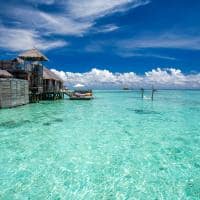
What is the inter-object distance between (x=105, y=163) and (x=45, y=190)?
2.73 m

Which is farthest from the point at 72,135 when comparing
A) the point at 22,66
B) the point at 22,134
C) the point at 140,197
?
the point at 22,66

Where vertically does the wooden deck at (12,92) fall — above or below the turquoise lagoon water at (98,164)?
above

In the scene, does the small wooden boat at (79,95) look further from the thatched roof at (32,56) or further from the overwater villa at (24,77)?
the thatched roof at (32,56)

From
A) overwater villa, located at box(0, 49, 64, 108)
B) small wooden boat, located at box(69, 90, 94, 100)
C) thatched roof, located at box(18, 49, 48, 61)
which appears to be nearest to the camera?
overwater villa, located at box(0, 49, 64, 108)

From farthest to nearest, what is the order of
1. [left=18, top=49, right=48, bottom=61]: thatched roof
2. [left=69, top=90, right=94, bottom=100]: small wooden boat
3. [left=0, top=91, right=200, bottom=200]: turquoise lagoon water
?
[left=69, top=90, right=94, bottom=100]: small wooden boat, [left=18, top=49, right=48, bottom=61]: thatched roof, [left=0, top=91, right=200, bottom=200]: turquoise lagoon water

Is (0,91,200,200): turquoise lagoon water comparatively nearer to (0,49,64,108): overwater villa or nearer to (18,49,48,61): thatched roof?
(0,49,64,108): overwater villa

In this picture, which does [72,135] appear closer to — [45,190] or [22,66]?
[45,190]

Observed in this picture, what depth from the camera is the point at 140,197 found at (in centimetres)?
582

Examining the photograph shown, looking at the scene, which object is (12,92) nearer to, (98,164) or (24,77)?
(24,77)

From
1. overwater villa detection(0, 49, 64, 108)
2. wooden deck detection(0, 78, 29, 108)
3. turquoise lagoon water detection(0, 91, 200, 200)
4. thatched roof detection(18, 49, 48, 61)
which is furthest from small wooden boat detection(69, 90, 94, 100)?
turquoise lagoon water detection(0, 91, 200, 200)

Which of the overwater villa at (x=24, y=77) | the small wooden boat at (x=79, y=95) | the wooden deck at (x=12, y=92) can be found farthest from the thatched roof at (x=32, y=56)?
the small wooden boat at (x=79, y=95)

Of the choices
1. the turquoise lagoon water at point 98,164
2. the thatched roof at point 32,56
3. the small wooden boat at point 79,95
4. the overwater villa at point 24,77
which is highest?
the thatched roof at point 32,56

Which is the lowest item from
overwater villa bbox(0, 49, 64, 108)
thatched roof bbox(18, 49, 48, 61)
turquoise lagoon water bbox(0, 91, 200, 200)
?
turquoise lagoon water bbox(0, 91, 200, 200)

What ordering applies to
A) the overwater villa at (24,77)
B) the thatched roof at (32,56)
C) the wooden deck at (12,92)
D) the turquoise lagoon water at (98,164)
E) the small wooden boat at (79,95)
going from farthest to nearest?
the small wooden boat at (79,95), the thatched roof at (32,56), the overwater villa at (24,77), the wooden deck at (12,92), the turquoise lagoon water at (98,164)
